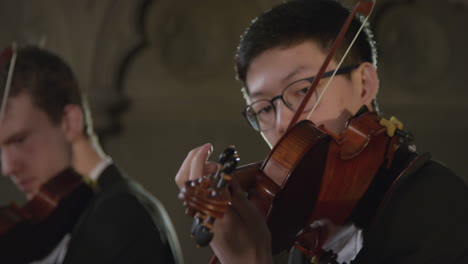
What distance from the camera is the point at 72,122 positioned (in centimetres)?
215

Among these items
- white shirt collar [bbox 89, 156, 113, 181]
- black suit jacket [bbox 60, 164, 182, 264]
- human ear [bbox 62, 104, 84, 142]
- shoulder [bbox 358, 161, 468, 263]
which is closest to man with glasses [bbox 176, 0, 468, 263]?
shoulder [bbox 358, 161, 468, 263]

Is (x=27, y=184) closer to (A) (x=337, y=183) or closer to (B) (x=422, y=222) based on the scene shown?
(A) (x=337, y=183)

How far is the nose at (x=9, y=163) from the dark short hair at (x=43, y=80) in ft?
0.56

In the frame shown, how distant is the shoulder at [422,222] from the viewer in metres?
1.14

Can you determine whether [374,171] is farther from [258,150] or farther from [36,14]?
[36,14]

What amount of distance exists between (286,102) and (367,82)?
19 cm

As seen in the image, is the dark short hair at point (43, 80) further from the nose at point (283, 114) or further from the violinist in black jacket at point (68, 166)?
the nose at point (283, 114)

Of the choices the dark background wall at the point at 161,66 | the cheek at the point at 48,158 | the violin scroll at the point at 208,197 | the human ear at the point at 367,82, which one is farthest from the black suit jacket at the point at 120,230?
the dark background wall at the point at 161,66

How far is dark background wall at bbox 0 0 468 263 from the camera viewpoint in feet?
16.4

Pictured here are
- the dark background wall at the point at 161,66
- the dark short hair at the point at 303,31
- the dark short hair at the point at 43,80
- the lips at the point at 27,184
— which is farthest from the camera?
the dark background wall at the point at 161,66

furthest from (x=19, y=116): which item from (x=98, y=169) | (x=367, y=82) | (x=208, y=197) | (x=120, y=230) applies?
(x=208, y=197)

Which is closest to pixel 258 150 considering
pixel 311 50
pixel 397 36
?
pixel 397 36

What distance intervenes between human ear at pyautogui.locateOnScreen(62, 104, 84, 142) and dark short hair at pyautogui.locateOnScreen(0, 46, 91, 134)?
16 millimetres

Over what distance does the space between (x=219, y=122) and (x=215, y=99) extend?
22 centimetres
